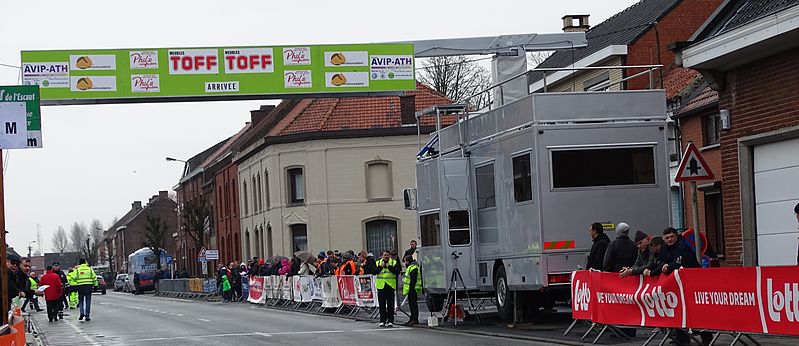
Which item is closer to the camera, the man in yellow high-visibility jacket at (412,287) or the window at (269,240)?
the man in yellow high-visibility jacket at (412,287)

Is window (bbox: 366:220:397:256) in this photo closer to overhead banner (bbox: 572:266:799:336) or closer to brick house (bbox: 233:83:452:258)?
brick house (bbox: 233:83:452:258)

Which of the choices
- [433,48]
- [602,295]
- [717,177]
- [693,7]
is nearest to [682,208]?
[717,177]

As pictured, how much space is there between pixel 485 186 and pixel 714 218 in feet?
28.3

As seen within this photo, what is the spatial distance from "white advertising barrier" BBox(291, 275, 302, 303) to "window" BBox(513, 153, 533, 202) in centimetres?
1615

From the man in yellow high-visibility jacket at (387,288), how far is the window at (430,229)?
0.75 metres

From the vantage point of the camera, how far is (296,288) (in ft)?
117

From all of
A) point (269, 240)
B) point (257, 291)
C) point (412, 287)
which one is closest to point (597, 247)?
point (412, 287)

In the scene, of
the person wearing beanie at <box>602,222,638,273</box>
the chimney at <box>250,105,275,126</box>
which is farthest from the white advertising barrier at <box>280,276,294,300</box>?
the chimney at <box>250,105,275,126</box>

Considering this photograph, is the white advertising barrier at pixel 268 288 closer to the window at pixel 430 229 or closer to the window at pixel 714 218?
the window at pixel 714 218

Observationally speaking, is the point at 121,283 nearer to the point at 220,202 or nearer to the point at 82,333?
the point at 220,202

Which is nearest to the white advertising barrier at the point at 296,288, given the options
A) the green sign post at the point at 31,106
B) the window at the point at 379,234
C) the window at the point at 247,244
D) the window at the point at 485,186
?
the window at the point at 485,186

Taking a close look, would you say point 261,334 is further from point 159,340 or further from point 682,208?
point 682,208

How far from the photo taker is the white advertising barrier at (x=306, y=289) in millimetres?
33812

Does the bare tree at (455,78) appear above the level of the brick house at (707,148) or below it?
above
